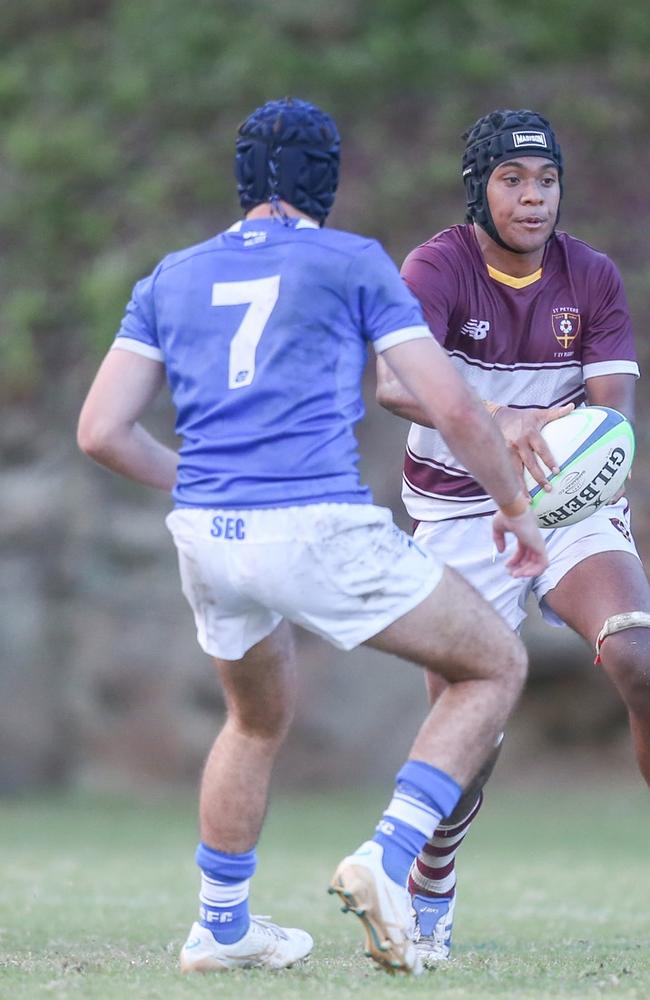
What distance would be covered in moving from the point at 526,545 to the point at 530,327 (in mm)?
1443

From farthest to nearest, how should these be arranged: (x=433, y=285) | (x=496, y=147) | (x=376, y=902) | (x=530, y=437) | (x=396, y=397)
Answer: (x=496, y=147) < (x=433, y=285) < (x=530, y=437) < (x=396, y=397) < (x=376, y=902)

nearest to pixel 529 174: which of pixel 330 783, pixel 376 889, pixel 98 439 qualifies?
pixel 98 439

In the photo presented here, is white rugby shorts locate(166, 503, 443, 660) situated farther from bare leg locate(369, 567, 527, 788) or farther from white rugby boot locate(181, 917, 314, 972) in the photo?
white rugby boot locate(181, 917, 314, 972)

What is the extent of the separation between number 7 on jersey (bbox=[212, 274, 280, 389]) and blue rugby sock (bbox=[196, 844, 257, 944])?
1.33 m

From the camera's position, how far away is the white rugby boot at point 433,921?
17.1 ft

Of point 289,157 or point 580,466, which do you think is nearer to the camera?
point 289,157

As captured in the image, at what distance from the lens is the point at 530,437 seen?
16.5 feet

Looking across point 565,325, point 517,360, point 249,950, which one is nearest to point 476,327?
point 517,360

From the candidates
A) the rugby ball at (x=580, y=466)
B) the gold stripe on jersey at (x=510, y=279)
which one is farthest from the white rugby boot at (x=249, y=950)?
the gold stripe on jersey at (x=510, y=279)

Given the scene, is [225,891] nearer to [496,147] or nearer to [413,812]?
[413,812]

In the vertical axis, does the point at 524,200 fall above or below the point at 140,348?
above

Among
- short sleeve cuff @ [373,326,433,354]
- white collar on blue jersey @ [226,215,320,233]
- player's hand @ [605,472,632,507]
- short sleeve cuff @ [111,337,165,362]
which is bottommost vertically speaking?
player's hand @ [605,472,632,507]

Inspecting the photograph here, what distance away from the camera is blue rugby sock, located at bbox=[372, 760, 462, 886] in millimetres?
4008

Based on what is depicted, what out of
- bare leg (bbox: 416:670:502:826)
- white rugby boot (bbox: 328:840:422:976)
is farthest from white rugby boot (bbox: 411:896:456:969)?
white rugby boot (bbox: 328:840:422:976)
